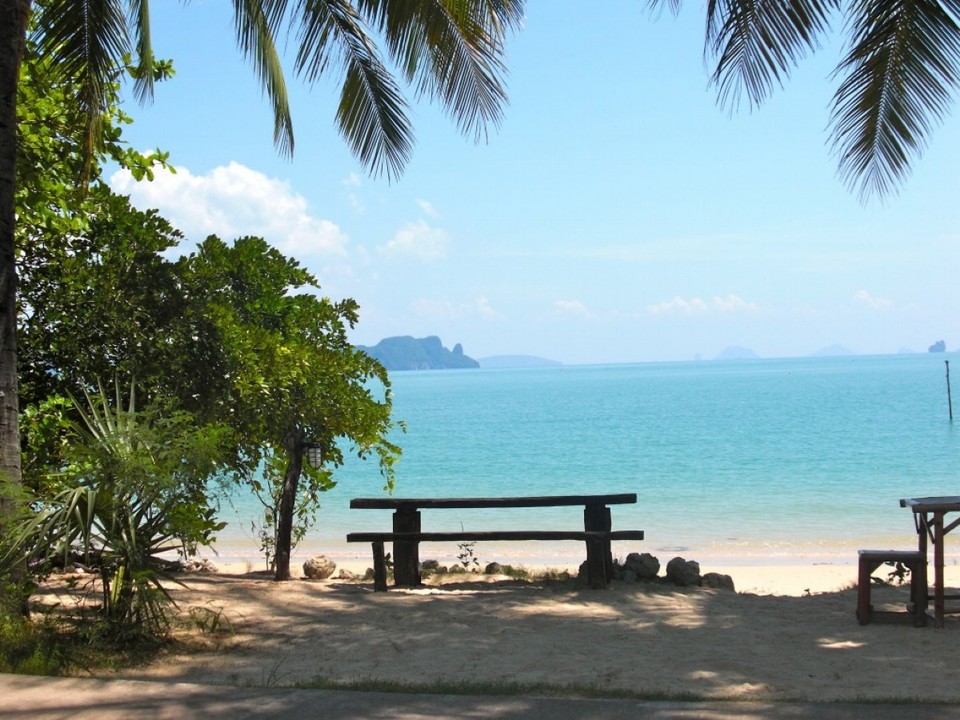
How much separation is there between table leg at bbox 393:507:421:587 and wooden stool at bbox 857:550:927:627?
12.5 ft

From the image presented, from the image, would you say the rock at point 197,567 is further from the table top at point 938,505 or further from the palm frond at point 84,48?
the table top at point 938,505

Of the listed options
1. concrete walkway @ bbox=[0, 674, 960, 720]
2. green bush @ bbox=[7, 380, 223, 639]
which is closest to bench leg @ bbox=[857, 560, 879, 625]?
concrete walkway @ bbox=[0, 674, 960, 720]

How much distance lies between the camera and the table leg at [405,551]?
29.3 feet

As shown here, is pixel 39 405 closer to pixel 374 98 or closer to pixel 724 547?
pixel 374 98

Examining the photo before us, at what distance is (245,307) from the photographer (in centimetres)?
841

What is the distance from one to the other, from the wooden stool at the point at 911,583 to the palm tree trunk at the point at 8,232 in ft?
18.7

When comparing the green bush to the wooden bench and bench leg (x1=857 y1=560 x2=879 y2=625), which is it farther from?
bench leg (x1=857 y1=560 x2=879 y2=625)

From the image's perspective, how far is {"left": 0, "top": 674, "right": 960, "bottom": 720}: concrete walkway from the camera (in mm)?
4027

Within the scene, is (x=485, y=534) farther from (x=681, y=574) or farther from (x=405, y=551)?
(x=681, y=574)

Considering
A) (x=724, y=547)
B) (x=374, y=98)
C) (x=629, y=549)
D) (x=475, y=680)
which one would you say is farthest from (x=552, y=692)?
(x=724, y=547)

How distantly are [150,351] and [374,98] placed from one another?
3081 mm

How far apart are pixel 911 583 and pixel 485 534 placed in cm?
339

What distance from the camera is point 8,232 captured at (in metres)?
6.09

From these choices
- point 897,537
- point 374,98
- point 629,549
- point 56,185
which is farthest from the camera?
point 897,537
